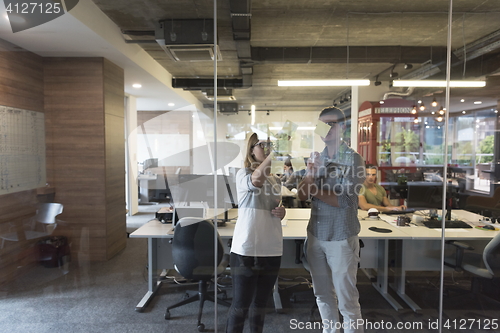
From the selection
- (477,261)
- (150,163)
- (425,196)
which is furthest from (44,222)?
(477,261)

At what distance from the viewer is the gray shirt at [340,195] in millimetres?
1902

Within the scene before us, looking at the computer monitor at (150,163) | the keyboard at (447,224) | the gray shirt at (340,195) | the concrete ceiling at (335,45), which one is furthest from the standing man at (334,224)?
the computer monitor at (150,163)

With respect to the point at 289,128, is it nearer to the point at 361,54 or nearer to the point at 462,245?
the point at 361,54

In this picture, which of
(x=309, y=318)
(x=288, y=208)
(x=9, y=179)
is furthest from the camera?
(x=9, y=179)

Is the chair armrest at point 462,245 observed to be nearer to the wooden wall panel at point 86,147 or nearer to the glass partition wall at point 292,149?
the glass partition wall at point 292,149

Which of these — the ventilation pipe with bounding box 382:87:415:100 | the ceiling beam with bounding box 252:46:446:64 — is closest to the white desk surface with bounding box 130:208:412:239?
the ventilation pipe with bounding box 382:87:415:100

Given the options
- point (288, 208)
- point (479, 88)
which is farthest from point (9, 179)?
point (479, 88)

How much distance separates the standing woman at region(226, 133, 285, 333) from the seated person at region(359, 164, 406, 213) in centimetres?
76

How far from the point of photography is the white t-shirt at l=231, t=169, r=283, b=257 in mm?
1915

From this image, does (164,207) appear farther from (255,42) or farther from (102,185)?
(255,42)

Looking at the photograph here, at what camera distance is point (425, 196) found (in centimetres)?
254

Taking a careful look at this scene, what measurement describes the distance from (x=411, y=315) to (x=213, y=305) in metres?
1.80

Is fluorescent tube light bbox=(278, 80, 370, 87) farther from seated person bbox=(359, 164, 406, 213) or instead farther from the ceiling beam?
seated person bbox=(359, 164, 406, 213)

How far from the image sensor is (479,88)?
8.63ft
